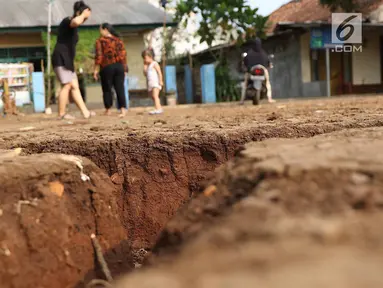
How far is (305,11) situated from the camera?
20.4 meters

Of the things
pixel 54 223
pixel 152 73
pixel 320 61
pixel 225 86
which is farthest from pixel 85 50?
pixel 54 223

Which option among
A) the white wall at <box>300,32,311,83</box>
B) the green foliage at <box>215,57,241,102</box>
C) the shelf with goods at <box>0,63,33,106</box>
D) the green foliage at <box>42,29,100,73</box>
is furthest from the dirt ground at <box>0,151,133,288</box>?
the green foliage at <box>215,57,241,102</box>

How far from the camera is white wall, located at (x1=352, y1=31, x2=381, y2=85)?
17.3 metres

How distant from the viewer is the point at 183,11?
1806cm

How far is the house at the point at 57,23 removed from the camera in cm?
1544

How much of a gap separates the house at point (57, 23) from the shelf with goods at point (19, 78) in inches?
21.1

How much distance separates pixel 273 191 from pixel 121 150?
7.36 ft

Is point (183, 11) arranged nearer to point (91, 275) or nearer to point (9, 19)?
point (9, 19)

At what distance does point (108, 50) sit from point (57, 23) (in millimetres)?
8827

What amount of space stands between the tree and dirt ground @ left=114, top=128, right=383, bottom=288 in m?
16.0

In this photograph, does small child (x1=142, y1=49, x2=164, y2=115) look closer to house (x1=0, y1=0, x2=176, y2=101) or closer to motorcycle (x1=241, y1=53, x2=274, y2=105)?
motorcycle (x1=241, y1=53, x2=274, y2=105)

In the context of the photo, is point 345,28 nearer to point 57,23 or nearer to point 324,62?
point 324,62

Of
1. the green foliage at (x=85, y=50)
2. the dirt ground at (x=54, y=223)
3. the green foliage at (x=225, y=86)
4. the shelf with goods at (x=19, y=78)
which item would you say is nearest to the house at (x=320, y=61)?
the green foliage at (x=225, y=86)

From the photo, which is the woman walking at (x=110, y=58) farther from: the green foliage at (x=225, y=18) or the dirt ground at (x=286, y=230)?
the green foliage at (x=225, y=18)
